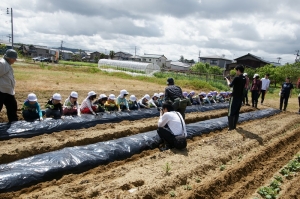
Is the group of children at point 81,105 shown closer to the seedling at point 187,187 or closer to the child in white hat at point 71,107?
the child in white hat at point 71,107

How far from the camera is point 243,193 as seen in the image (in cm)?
354

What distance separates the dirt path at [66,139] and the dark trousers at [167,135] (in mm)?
1241

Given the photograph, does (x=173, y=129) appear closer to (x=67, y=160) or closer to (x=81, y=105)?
(x=67, y=160)

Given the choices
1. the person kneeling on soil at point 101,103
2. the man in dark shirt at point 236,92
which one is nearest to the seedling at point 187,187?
the man in dark shirt at point 236,92

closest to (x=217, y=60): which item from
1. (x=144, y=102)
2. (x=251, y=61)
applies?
(x=251, y=61)

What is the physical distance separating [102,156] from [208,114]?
5.81 m

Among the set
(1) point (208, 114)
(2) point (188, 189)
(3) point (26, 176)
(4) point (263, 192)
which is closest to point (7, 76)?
(3) point (26, 176)

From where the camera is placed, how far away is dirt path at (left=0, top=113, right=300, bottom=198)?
10.5 ft

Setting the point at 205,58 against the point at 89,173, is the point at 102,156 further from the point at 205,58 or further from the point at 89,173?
the point at 205,58

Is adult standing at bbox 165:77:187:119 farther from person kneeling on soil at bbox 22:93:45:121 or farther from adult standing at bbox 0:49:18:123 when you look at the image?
adult standing at bbox 0:49:18:123

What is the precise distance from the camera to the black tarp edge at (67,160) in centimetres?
324

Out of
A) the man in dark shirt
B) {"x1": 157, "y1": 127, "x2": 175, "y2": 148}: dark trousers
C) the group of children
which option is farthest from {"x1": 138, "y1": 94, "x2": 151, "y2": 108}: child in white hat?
{"x1": 157, "y1": 127, "x2": 175, "y2": 148}: dark trousers

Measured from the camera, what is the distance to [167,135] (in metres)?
4.92

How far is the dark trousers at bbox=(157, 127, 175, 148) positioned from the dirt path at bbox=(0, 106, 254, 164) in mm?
1241
